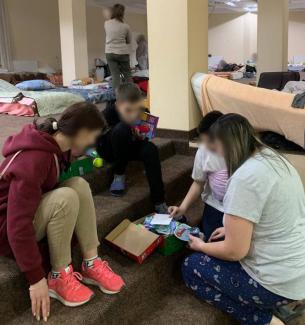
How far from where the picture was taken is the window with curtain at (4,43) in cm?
767

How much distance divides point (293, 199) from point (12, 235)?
0.95 metres

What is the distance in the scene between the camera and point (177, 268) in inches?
75.5

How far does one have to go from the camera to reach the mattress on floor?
2.66 meters

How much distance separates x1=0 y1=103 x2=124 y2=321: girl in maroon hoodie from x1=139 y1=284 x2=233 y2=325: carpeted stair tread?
0.76 ft

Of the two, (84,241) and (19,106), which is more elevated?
(19,106)

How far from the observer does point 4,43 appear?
25.5 ft

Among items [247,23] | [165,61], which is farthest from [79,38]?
[247,23]

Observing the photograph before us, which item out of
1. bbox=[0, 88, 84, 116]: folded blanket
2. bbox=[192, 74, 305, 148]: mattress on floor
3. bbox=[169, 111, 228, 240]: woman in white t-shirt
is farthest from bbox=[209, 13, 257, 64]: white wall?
bbox=[169, 111, 228, 240]: woman in white t-shirt

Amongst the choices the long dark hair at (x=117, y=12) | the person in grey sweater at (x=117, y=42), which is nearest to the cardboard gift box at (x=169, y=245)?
the person in grey sweater at (x=117, y=42)

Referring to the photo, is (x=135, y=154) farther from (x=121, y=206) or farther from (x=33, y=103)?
(x=33, y=103)

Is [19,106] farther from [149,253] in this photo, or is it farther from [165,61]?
[149,253]

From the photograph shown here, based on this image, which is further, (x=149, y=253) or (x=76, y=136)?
(x=149, y=253)

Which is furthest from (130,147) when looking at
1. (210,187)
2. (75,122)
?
(75,122)

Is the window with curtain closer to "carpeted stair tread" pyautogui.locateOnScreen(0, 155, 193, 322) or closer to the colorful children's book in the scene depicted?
"carpeted stair tread" pyautogui.locateOnScreen(0, 155, 193, 322)
